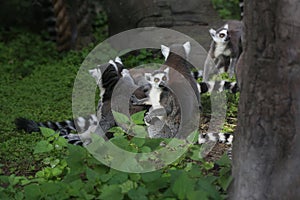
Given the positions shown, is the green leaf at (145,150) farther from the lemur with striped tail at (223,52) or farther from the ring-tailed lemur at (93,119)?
the lemur with striped tail at (223,52)

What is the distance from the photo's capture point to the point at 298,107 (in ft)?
10.9

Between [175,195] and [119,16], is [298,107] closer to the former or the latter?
[175,195]

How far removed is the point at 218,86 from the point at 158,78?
1.15m

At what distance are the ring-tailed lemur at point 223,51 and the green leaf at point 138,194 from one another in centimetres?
349

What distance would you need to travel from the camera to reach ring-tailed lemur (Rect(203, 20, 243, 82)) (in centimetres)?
706

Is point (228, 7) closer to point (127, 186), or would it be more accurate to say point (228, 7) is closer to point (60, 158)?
point (60, 158)

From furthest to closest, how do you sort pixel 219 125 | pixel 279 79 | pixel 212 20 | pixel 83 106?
1. pixel 212 20
2. pixel 83 106
3. pixel 219 125
4. pixel 279 79

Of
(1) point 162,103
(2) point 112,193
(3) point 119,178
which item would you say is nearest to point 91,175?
(3) point 119,178

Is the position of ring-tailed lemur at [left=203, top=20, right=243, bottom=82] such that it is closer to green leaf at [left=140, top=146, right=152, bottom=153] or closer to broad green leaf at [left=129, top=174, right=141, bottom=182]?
green leaf at [left=140, top=146, right=152, bottom=153]

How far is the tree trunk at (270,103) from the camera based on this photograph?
324cm

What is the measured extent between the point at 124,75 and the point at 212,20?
2807 mm

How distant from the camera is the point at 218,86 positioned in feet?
21.4

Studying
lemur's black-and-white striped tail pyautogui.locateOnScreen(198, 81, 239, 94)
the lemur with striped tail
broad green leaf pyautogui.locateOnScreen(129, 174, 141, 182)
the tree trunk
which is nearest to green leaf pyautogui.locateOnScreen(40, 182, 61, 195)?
broad green leaf pyautogui.locateOnScreen(129, 174, 141, 182)

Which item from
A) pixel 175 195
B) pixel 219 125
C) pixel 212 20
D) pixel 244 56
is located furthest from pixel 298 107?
pixel 212 20
